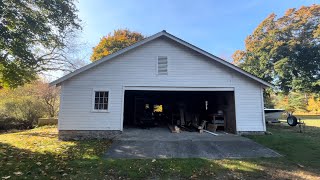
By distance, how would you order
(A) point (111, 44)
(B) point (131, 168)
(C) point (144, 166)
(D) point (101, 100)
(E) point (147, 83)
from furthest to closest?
(A) point (111, 44) → (E) point (147, 83) → (D) point (101, 100) → (C) point (144, 166) → (B) point (131, 168)

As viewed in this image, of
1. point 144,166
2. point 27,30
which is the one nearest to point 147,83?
point 144,166

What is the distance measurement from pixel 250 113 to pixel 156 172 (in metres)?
7.51

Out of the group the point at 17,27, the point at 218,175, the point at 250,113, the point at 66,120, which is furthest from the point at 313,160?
the point at 17,27

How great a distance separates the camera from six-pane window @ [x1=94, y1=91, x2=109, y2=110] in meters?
11.2

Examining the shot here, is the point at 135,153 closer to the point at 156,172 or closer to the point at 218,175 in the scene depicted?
the point at 156,172

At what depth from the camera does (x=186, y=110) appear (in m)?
16.5

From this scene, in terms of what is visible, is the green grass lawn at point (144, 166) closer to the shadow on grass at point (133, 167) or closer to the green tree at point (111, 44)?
the shadow on grass at point (133, 167)

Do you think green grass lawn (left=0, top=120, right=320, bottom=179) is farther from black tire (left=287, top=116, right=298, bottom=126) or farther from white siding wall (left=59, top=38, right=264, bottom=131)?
black tire (left=287, top=116, right=298, bottom=126)

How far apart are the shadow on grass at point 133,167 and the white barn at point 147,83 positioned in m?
3.18

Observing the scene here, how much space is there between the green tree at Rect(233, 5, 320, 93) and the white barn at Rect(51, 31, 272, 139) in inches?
625

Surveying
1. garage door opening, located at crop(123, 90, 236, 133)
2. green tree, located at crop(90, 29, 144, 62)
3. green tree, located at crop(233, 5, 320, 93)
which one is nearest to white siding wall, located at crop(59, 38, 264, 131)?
garage door opening, located at crop(123, 90, 236, 133)

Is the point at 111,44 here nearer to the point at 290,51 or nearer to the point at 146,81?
the point at 146,81

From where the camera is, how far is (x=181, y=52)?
464 inches

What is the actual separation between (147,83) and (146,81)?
122 mm
